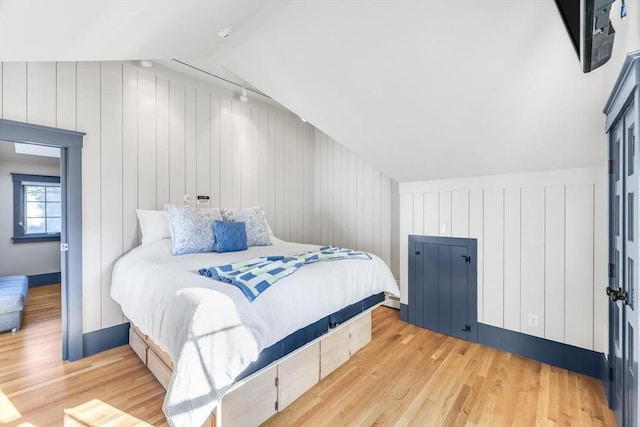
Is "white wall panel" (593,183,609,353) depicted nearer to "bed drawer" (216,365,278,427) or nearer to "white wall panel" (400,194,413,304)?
"white wall panel" (400,194,413,304)

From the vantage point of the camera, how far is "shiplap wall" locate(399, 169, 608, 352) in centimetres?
214

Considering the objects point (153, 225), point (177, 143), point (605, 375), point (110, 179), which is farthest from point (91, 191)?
point (605, 375)

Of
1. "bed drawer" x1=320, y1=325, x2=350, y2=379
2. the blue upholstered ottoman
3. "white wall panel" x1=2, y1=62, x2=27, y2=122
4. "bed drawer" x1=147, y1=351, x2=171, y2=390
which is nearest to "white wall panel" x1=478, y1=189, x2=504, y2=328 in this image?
"bed drawer" x1=320, y1=325, x2=350, y2=379

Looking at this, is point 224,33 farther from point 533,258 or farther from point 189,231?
point 533,258

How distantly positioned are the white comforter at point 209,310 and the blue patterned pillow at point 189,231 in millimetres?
121

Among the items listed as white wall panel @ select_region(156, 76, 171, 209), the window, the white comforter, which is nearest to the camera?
the white comforter

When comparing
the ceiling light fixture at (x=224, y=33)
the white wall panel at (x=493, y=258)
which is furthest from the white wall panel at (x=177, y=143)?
the white wall panel at (x=493, y=258)

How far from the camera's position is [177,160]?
308cm

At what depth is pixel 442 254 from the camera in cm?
292

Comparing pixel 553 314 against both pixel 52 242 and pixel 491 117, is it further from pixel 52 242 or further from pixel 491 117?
pixel 52 242

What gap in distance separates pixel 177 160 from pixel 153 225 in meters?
0.80

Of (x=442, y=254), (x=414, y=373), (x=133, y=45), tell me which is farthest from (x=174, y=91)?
(x=414, y=373)

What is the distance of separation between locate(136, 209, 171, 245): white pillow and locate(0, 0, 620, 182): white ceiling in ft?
4.51

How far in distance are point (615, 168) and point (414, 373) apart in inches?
73.8
